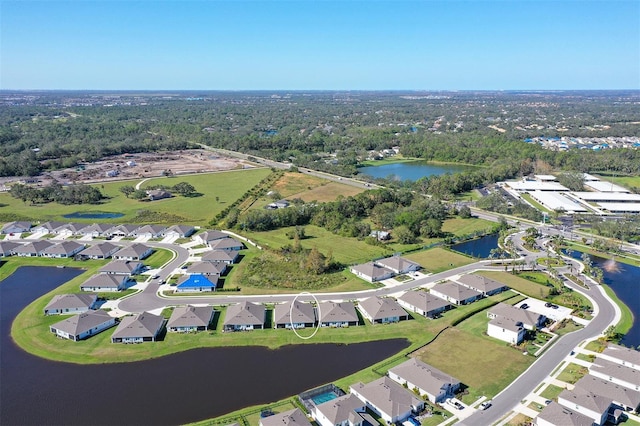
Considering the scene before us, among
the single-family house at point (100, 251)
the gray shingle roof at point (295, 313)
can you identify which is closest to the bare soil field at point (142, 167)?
the single-family house at point (100, 251)

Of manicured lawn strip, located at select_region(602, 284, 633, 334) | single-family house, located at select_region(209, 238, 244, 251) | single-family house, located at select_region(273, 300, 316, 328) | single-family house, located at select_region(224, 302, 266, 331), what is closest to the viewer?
single-family house, located at select_region(224, 302, 266, 331)

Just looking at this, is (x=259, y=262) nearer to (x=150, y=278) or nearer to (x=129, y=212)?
(x=150, y=278)

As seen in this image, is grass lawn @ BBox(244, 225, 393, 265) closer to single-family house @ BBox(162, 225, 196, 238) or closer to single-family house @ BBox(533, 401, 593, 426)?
single-family house @ BBox(162, 225, 196, 238)

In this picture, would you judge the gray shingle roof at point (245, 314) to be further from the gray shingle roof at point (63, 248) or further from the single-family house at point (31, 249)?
the single-family house at point (31, 249)

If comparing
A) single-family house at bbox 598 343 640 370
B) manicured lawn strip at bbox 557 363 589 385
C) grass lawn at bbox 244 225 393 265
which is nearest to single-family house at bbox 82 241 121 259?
grass lawn at bbox 244 225 393 265

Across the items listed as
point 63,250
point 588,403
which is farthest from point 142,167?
point 588,403
